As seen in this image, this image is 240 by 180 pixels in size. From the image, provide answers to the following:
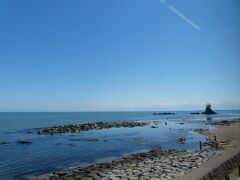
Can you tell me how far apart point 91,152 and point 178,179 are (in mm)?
24112

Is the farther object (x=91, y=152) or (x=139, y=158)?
(x=91, y=152)

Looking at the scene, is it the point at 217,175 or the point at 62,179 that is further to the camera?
the point at 62,179

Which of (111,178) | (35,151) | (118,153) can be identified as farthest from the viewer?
(35,151)

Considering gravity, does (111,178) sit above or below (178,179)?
below

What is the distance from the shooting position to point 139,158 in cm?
2931

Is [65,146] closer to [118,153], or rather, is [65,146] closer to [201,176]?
[118,153]

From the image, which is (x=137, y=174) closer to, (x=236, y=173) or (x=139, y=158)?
(x=236, y=173)

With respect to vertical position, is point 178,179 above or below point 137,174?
above

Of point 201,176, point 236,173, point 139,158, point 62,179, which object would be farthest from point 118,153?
point 201,176

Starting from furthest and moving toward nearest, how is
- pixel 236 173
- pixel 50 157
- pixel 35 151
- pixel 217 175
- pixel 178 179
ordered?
pixel 35 151 → pixel 50 157 → pixel 236 173 → pixel 217 175 → pixel 178 179

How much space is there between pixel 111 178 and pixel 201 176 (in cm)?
808

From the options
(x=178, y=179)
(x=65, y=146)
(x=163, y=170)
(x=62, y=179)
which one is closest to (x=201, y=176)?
(x=178, y=179)

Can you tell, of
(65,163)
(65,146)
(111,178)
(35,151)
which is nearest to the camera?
(111,178)

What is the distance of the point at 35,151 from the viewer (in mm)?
37094
